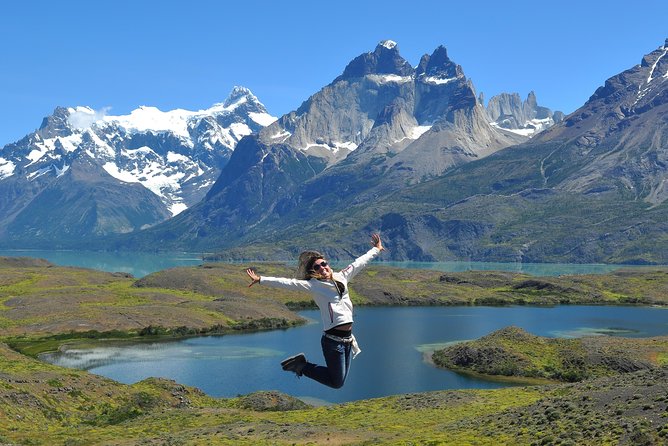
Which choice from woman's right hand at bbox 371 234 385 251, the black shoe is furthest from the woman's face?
the black shoe

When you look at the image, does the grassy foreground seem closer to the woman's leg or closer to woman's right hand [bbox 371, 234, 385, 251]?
the woman's leg

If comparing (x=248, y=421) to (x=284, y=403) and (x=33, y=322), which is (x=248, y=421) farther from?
(x=33, y=322)

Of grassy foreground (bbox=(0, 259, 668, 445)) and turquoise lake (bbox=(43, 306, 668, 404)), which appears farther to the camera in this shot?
turquoise lake (bbox=(43, 306, 668, 404))

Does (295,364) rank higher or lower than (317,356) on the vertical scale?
higher

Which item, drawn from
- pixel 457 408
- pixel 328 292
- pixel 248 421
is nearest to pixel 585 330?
pixel 457 408

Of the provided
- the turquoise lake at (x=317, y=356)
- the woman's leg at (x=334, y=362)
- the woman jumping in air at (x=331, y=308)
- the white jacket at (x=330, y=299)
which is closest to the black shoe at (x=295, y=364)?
the woman jumping in air at (x=331, y=308)

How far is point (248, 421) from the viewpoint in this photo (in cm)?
6306

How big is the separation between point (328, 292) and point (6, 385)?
221 feet

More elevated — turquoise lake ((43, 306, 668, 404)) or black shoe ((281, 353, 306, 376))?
black shoe ((281, 353, 306, 376))

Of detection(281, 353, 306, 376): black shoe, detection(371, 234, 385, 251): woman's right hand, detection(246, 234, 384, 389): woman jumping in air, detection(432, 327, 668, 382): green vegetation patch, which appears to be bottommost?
detection(432, 327, 668, 382): green vegetation patch

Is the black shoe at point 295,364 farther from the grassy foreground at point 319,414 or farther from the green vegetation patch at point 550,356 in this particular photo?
the green vegetation patch at point 550,356

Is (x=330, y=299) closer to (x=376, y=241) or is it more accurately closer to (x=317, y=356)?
(x=376, y=241)

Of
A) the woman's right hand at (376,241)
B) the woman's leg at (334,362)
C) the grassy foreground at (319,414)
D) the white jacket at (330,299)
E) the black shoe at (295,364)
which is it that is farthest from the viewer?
the grassy foreground at (319,414)

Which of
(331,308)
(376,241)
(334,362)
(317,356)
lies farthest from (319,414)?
(317,356)
